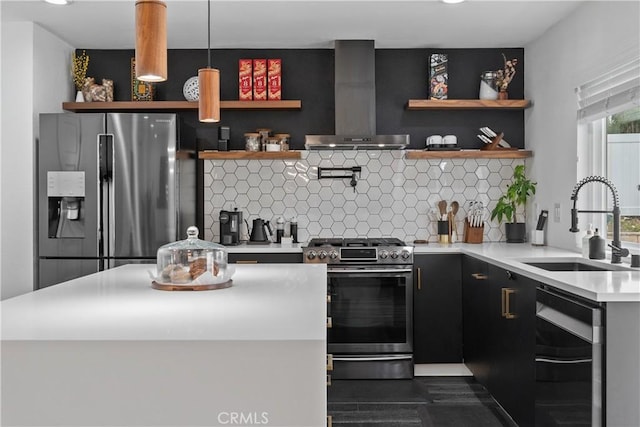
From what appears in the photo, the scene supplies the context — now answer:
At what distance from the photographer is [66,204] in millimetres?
4113

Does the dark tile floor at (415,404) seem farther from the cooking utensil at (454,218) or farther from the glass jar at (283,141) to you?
the glass jar at (283,141)

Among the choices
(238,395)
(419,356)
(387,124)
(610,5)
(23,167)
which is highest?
(610,5)

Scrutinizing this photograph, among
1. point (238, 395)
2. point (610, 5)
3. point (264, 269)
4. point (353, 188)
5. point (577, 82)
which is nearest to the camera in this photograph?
point (238, 395)

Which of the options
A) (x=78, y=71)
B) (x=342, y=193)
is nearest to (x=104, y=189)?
(x=78, y=71)

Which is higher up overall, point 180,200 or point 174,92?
point 174,92

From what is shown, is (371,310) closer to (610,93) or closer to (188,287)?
(610,93)

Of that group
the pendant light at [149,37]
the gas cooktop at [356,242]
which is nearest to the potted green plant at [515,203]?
the gas cooktop at [356,242]

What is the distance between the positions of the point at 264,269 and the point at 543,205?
252 centimetres

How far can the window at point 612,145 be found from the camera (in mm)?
3172

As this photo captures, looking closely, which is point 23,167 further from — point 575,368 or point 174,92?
point 575,368

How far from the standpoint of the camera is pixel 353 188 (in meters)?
4.76

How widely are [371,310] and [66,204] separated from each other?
2.30 m

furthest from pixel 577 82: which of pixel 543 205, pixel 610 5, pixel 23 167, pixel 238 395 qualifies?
pixel 23 167

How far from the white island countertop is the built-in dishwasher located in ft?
0.20
